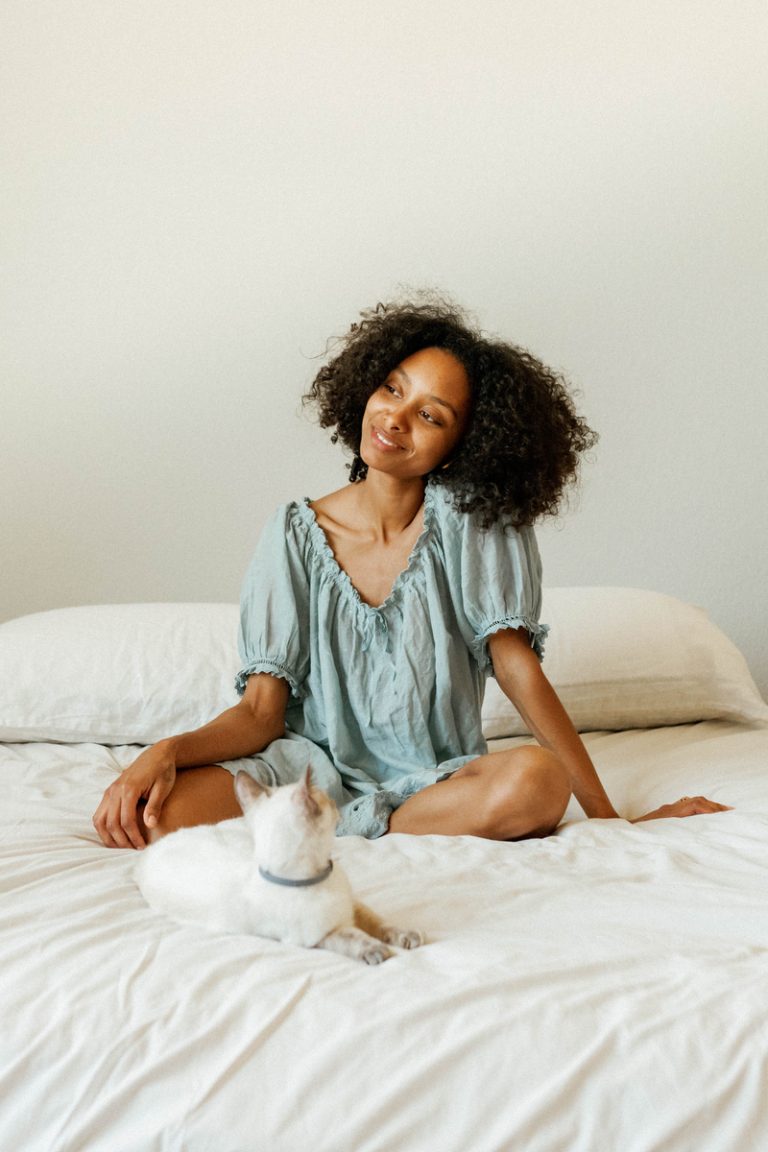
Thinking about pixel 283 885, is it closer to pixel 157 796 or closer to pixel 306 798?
pixel 306 798

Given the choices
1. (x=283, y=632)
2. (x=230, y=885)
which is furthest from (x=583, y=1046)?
(x=283, y=632)

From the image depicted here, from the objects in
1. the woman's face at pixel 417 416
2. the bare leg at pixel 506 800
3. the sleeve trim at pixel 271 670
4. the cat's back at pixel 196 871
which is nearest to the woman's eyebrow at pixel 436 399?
the woman's face at pixel 417 416

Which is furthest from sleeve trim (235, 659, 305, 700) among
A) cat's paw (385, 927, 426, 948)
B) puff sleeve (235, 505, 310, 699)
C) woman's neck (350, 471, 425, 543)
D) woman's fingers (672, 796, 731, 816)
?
cat's paw (385, 927, 426, 948)

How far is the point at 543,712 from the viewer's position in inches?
68.1

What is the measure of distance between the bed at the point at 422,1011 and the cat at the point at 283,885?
→ 3 cm

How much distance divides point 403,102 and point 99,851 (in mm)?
2160

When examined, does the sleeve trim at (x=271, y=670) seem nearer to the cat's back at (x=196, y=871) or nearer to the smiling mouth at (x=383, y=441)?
the smiling mouth at (x=383, y=441)

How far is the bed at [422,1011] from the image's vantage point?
80cm

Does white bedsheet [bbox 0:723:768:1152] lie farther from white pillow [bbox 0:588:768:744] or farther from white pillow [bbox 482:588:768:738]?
white pillow [bbox 482:588:768:738]

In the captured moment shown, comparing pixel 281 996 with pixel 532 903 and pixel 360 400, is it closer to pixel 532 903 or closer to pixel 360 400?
pixel 532 903

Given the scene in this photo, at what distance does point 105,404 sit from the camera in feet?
9.41

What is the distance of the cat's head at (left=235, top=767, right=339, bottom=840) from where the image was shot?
948 millimetres

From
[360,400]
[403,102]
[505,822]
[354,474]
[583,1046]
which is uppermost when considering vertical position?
[403,102]

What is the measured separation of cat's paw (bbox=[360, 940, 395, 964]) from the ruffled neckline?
89 centimetres
